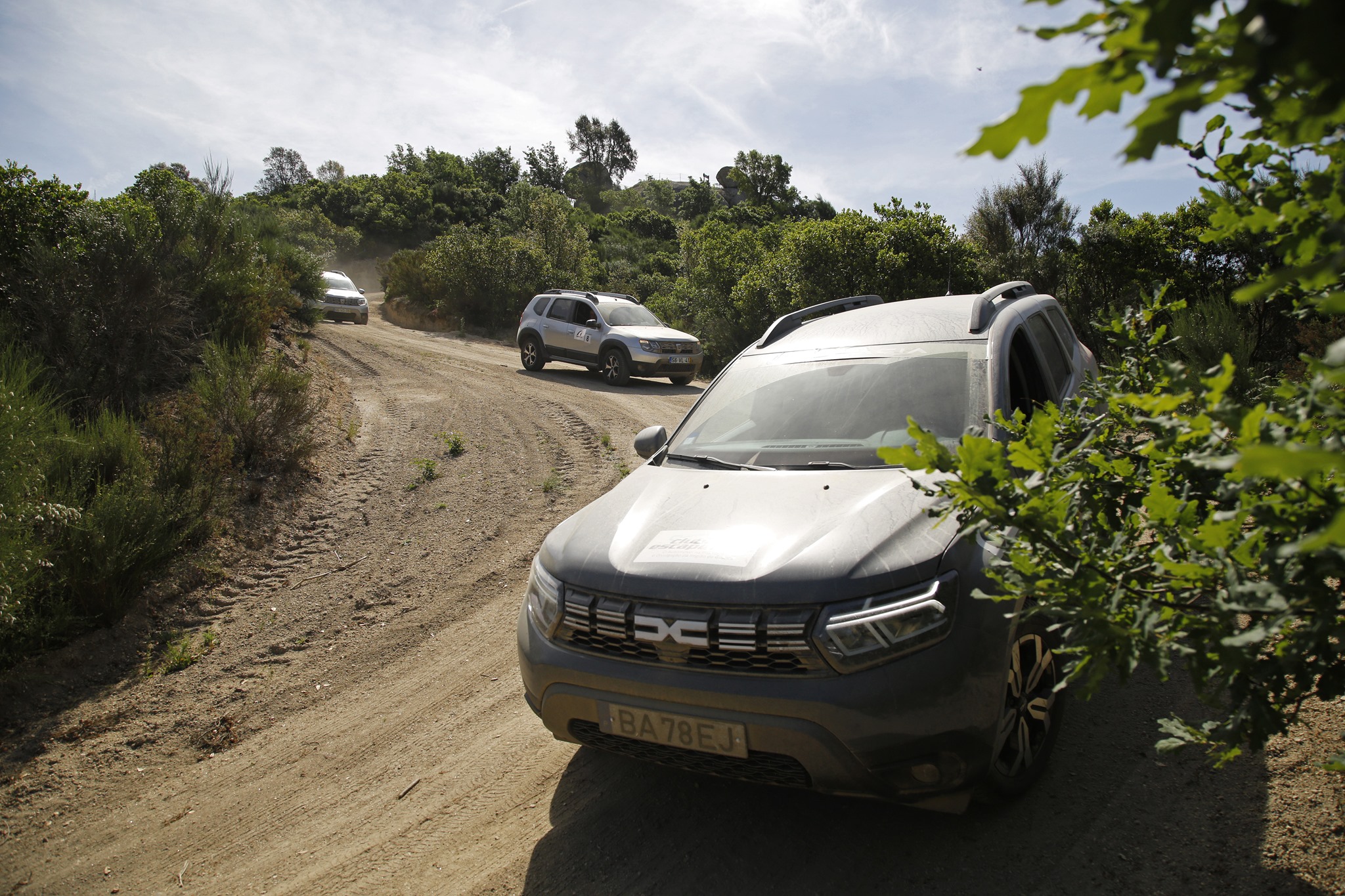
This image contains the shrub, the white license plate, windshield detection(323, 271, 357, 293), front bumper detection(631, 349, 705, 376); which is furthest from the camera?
windshield detection(323, 271, 357, 293)

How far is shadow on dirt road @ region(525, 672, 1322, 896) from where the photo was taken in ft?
8.29

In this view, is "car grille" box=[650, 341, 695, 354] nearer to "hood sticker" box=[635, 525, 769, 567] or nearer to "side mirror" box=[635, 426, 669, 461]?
"side mirror" box=[635, 426, 669, 461]

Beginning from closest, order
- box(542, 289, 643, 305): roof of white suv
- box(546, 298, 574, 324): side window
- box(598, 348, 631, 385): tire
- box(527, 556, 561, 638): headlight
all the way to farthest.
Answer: box(527, 556, 561, 638): headlight < box(598, 348, 631, 385): tire < box(542, 289, 643, 305): roof of white suv < box(546, 298, 574, 324): side window

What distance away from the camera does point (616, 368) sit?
15.6 meters

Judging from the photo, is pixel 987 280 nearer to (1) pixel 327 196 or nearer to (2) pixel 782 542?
(2) pixel 782 542

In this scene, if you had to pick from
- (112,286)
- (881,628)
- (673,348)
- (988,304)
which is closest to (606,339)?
(673,348)

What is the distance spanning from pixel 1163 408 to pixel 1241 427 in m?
0.14

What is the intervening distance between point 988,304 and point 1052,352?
70 cm

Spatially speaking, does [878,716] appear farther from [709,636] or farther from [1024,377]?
[1024,377]

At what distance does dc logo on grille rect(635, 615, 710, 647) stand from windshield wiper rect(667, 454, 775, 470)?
3.32ft

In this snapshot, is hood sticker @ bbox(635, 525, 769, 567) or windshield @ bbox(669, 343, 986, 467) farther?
windshield @ bbox(669, 343, 986, 467)

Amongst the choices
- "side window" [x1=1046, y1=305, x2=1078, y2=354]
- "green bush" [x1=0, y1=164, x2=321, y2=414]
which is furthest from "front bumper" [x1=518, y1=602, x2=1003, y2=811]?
"green bush" [x1=0, y1=164, x2=321, y2=414]

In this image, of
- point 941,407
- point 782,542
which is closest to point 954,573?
point 782,542

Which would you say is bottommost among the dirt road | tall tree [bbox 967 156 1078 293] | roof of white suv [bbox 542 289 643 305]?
the dirt road
